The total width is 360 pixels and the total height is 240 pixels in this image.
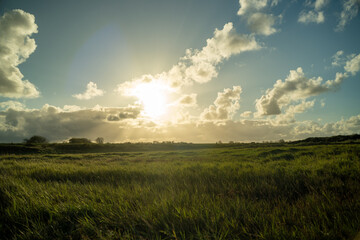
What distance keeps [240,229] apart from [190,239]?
62 centimetres

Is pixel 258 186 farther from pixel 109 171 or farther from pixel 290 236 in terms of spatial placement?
pixel 109 171

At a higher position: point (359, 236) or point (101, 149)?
point (359, 236)

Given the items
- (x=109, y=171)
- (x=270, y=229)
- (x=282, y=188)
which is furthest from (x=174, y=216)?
(x=109, y=171)

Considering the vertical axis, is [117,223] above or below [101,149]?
above

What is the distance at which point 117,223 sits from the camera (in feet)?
6.68

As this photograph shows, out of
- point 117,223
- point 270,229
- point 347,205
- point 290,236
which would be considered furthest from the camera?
point 347,205

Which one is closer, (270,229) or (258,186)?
(270,229)

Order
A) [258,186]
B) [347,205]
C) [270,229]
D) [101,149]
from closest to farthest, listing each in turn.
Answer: [270,229]
[347,205]
[258,186]
[101,149]

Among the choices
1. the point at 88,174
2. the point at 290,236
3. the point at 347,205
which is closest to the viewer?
the point at 290,236

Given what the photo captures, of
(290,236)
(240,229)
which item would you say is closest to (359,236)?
(290,236)

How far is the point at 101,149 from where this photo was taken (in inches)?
2403

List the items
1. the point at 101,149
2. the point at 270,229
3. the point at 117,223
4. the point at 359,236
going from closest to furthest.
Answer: the point at 359,236 → the point at 270,229 → the point at 117,223 → the point at 101,149

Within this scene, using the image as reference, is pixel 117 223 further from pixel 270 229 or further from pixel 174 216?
pixel 270 229

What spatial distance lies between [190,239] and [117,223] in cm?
94
